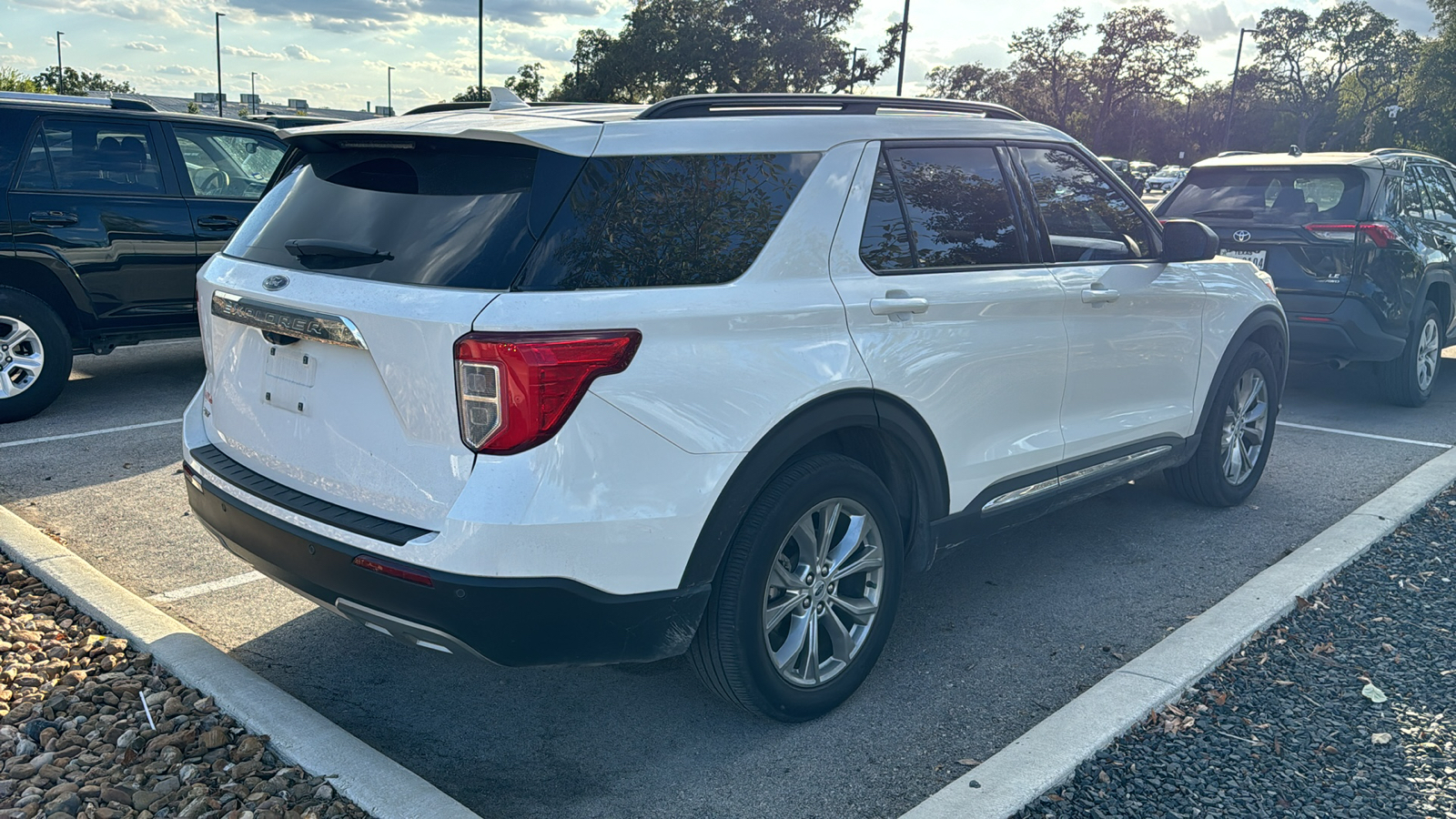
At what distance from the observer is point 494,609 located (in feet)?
8.98

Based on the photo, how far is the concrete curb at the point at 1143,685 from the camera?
2.91 meters

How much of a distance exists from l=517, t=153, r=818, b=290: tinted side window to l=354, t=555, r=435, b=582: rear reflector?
76cm

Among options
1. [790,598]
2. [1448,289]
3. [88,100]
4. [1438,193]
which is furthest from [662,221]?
[1438,193]

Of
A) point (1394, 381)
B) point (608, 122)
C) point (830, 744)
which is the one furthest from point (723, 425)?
point (1394, 381)

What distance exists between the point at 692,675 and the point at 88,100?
625 cm

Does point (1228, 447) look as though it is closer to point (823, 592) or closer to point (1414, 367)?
point (823, 592)

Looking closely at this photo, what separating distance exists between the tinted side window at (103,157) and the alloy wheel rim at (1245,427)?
6.88m

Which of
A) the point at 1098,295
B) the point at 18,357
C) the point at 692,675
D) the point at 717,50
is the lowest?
the point at 692,675

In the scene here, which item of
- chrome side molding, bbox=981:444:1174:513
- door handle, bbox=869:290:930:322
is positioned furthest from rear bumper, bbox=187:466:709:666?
chrome side molding, bbox=981:444:1174:513

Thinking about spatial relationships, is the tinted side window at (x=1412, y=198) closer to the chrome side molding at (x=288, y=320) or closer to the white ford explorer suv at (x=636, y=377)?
the white ford explorer suv at (x=636, y=377)

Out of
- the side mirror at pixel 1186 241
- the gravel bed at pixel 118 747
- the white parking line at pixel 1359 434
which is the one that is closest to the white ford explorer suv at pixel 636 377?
the gravel bed at pixel 118 747

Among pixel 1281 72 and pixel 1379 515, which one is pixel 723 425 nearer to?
pixel 1379 515

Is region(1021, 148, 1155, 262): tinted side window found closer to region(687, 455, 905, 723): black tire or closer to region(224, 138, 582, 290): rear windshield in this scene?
region(687, 455, 905, 723): black tire

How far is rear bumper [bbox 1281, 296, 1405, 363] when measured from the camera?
7.71m
